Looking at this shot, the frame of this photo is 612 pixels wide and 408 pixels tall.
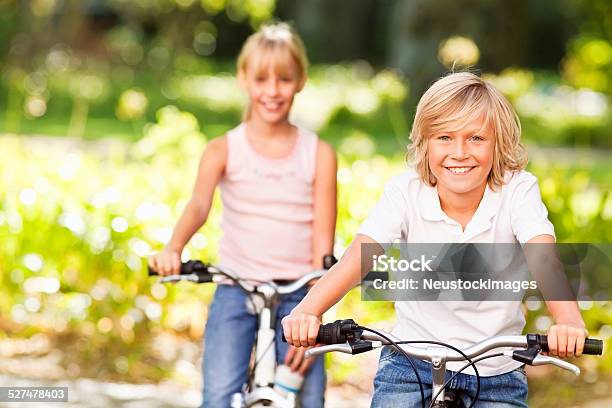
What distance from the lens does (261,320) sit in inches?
170

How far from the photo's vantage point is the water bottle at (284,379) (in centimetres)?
437

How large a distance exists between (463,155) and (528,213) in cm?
26

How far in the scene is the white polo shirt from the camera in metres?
3.54

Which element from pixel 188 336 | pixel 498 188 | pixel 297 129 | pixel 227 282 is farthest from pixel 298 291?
pixel 188 336

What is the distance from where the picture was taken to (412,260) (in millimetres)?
3727

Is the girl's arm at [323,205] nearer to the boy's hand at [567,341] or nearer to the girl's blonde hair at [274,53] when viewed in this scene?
the girl's blonde hair at [274,53]

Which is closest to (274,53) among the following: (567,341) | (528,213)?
(528,213)

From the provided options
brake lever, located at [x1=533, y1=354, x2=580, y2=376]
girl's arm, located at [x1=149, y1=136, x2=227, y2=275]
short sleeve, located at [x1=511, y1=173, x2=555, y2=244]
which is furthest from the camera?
girl's arm, located at [x1=149, y1=136, x2=227, y2=275]

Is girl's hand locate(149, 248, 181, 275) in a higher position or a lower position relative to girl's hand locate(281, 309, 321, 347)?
higher

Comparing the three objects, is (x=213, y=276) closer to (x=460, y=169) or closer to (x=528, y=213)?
(x=460, y=169)

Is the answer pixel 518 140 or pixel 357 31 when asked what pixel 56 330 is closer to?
pixel 518 140

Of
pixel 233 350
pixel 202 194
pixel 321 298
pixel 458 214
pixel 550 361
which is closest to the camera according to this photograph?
pixel 550 361

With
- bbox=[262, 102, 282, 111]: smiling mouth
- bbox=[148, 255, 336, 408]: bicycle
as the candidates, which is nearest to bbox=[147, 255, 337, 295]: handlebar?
bbox=[148, 255, 336, 408]: bicycle

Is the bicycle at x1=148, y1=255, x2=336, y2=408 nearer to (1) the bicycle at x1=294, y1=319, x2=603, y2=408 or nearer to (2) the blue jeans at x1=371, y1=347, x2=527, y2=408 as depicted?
(2) the blue jeans at x1=371, y1=347, x2=527, y2=408
